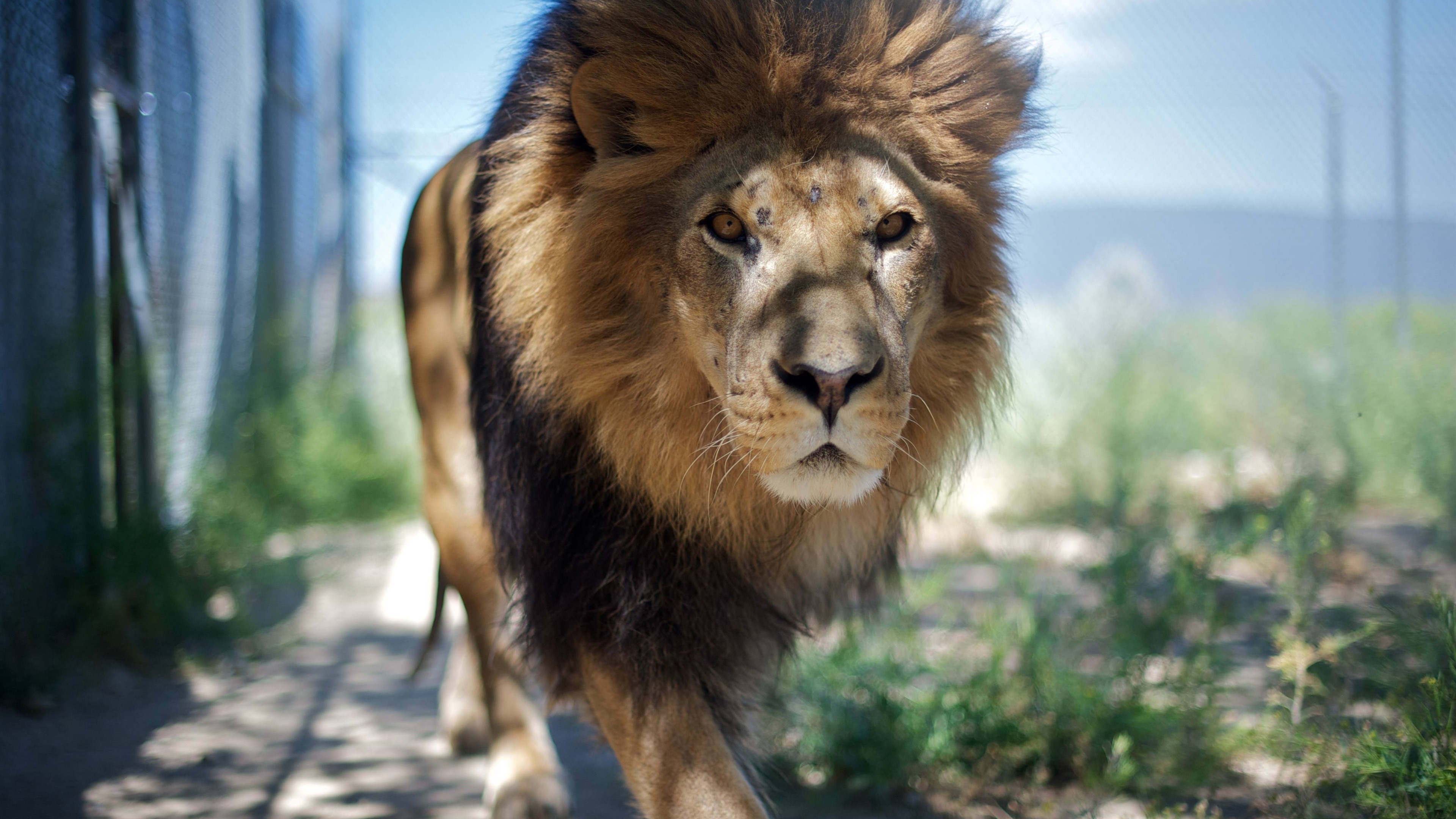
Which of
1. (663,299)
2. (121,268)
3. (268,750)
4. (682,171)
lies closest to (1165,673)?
(663,299)

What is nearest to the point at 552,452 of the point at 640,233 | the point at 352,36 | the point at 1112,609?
the point at 640,233

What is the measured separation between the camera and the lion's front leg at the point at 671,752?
5.91 ft

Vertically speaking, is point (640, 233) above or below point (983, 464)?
above

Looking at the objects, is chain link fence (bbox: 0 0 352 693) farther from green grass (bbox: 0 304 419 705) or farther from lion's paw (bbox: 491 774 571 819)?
lion's paw (bbox: 491 774 571 819)

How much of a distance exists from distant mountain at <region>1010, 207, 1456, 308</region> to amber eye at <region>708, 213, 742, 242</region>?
5.56 m

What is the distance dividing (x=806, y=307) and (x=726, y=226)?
268 mm

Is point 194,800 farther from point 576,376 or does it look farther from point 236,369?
point 236,369

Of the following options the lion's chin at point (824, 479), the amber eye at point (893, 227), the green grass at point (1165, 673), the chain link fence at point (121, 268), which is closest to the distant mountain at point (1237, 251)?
the green grass at point (1165, 673)

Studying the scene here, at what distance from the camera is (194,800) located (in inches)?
98.7

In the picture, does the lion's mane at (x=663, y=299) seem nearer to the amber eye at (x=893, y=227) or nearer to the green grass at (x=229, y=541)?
the amber eye at (x=893, y=227)

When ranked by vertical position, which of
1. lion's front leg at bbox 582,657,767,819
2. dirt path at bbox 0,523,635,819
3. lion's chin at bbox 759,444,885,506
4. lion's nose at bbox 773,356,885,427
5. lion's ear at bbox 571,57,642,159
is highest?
lion's ear at bbox 571,57,642,159

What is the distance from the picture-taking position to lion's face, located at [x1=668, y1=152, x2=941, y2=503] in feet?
5.24

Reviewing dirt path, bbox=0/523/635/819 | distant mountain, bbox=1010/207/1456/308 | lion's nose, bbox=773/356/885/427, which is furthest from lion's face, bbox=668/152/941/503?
distant mountain, bbox=1010/207/1456/308

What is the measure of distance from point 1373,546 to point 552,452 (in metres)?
4.14
